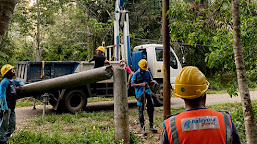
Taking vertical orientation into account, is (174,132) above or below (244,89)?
below

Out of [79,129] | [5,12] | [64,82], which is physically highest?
[5,12]

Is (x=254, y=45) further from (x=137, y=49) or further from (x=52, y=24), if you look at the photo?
(x=52, y=24)

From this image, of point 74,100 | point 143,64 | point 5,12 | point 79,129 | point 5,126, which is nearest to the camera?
point 5,12

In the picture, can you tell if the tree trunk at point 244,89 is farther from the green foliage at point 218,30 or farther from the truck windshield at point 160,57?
the truck windshield at point 160,57

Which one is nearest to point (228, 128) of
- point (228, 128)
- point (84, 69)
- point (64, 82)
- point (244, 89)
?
point (228, 128)

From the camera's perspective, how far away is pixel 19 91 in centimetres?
424

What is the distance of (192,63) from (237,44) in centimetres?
1511

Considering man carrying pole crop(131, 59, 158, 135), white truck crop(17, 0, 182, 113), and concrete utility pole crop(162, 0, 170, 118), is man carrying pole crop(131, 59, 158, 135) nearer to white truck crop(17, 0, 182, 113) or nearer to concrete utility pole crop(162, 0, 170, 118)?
white truck crop(17, 0, 182, 113)

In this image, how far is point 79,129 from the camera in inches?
243

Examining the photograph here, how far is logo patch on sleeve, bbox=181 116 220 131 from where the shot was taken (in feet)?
5.33

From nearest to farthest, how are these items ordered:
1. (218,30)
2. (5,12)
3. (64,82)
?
(5,12) < (64,82) < (218,30)

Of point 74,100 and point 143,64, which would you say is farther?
point 74,100

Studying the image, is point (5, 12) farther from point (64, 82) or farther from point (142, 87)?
point (142, 87)

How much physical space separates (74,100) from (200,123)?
7.48 m
